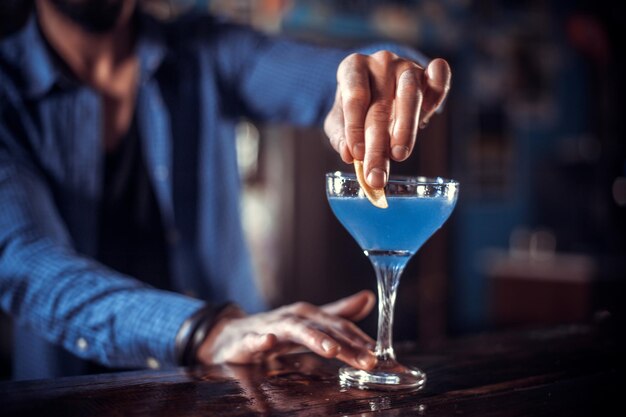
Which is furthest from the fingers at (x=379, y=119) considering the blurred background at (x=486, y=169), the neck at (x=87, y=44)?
the blurred background at (x=486, y=169)

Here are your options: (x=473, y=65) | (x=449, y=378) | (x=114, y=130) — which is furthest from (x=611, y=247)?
(x=449, y=378)

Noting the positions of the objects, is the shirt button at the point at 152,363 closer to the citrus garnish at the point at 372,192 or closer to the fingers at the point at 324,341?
the fingers at the point at 324,341

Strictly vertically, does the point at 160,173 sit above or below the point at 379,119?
below

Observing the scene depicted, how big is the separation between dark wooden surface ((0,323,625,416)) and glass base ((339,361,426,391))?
0.07 feet

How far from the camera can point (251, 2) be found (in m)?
4.63

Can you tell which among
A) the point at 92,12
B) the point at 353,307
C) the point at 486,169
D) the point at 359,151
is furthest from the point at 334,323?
the point at 486,169

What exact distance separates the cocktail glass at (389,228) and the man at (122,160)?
18.0 inches

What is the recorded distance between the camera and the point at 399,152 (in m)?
1.02

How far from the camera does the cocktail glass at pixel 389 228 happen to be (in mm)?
1042

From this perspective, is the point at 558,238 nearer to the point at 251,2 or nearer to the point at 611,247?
the point at 611,247

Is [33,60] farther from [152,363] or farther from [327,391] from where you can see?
[327,391]

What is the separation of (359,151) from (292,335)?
12.2 inches

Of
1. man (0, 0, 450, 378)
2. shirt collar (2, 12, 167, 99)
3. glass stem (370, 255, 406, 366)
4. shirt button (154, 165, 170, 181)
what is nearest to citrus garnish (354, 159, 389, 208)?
glass stem (370, 255, 406, 366)

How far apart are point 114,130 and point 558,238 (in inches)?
166
